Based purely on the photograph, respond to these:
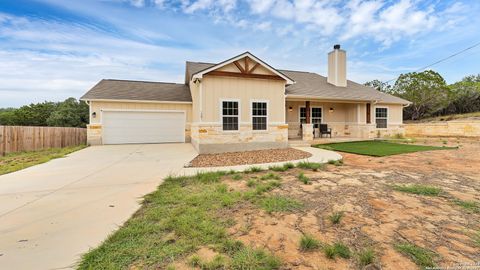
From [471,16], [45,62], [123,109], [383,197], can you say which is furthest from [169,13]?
[471,16]

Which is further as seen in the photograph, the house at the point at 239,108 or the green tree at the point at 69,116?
the green tree at the point at 69,116

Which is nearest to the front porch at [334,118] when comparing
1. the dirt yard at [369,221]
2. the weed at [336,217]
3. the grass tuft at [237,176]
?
the grass tuft at [237,176]

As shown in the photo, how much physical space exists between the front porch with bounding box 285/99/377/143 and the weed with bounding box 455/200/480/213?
1027 centimetres

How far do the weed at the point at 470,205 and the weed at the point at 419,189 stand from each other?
1.49 feet

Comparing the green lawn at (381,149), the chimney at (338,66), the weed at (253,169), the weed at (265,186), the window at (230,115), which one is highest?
the chimney at (338,66)

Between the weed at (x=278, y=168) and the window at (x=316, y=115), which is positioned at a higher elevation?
the window at (x=316, y=115)

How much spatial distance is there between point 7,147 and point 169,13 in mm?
10987

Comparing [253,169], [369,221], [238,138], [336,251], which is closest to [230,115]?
[238,138]

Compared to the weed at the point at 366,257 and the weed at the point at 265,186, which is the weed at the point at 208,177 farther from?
the weed at the point at 366,257

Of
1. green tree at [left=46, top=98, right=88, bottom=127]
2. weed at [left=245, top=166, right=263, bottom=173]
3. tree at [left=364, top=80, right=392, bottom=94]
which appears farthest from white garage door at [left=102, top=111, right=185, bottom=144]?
tree at [left=364, top=80, right=392, bottom=94]

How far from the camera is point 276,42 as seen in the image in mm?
17219

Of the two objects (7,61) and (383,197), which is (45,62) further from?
(383,197)

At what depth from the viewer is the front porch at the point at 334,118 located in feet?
49.6

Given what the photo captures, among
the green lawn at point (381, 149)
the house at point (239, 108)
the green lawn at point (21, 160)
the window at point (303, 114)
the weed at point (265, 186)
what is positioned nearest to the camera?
the weed at point (265, 186)
